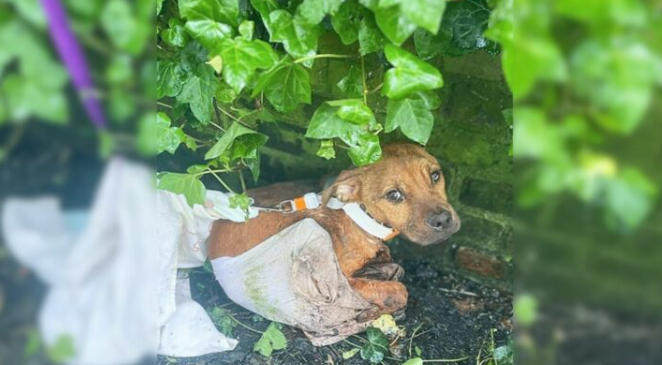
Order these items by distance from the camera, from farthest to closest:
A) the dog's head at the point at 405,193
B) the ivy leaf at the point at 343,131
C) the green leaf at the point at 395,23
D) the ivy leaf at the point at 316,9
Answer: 1. the dog's head at the point at 405,193
2. the ivy leaf at the point at 343,131
3. the ivy leaf at the point at 316,9
4. the green leaf at the point at 395,23

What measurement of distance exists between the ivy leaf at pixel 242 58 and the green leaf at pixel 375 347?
95cm

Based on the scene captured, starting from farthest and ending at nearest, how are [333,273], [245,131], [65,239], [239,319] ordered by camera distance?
[239,319] → [333,273] → [245,131] → [65,239]

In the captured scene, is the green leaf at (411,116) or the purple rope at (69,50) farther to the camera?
the green leaf at (411,116)

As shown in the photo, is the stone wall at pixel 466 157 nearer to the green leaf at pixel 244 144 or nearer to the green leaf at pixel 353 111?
the green leaf at pixel 244 144

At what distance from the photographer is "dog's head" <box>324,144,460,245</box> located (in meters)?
1.57

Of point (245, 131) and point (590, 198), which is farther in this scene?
point (245, 131)

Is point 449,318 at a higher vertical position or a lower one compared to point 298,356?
higher

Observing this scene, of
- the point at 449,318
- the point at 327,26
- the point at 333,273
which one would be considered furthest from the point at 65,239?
the point at 449,318

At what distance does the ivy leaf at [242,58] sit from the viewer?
119 cm

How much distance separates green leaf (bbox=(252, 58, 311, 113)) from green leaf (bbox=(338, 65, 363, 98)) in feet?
0.40

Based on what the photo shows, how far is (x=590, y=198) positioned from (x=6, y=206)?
566 millimetres

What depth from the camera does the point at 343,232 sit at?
5.75 feet

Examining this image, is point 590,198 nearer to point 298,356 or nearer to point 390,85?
point 390,85

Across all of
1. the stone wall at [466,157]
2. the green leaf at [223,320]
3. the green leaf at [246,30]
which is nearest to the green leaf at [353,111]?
the green leaf at [246,30]
